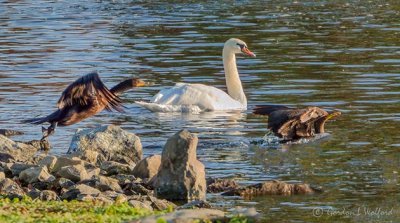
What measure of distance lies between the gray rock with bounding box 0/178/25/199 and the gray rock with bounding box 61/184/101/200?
426 mm

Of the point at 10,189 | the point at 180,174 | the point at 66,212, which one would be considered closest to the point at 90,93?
the point at 180,174

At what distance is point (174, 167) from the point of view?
11977mm

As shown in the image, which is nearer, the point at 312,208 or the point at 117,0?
the point at 312,208

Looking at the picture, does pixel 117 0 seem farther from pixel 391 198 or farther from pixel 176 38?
pixel 391 198

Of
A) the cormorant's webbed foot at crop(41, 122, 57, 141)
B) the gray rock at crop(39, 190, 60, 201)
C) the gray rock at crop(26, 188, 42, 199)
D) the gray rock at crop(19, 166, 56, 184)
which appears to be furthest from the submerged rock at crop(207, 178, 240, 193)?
the cormorant's webbed foot at crop(41, 122, 57, 141)

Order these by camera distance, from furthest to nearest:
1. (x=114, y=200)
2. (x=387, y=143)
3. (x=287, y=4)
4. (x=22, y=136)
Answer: (x=287, y=4) → (x=22, y=136) → (x=387, y=143) → (x=114, y=200)

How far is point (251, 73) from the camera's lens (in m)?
22.3

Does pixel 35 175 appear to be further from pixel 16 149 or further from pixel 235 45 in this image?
pixel 235 45

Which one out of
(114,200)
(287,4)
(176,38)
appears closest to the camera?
(114,200)

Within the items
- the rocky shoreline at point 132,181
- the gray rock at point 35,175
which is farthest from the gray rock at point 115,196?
the gray rock at point 35,175

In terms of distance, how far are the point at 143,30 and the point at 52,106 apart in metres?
12.2

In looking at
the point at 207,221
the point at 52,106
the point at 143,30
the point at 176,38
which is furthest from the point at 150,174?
the point at 143,30

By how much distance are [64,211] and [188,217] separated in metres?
1.56

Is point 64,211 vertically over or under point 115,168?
over
